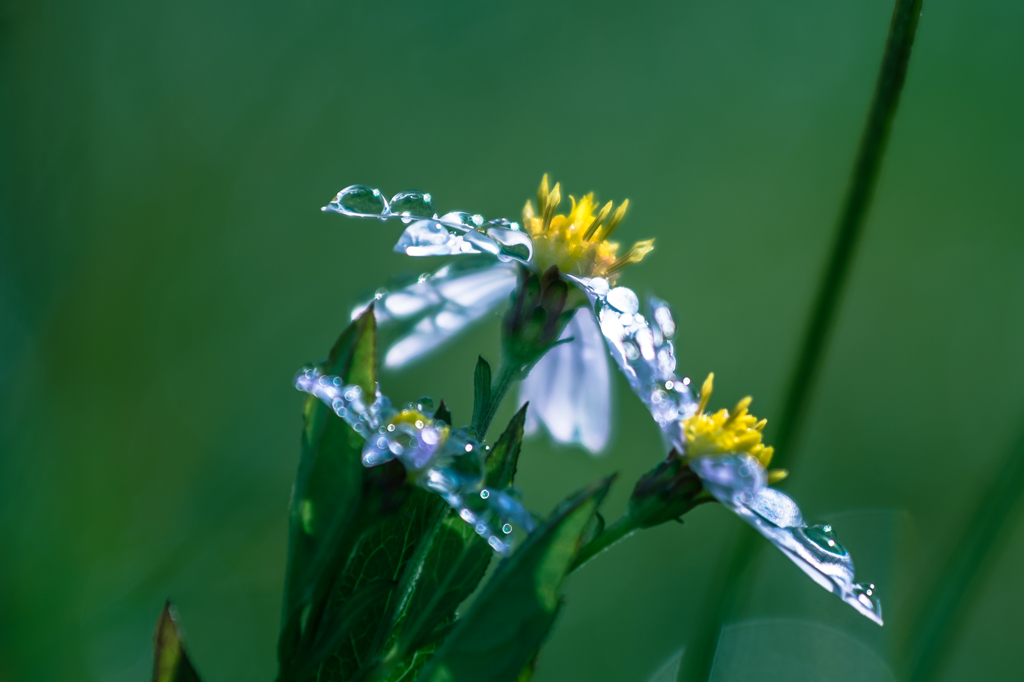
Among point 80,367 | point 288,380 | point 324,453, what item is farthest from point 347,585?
point 288,380

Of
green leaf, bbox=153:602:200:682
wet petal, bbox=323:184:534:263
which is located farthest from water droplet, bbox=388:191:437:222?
green leaf, bbox=153:602:200:682

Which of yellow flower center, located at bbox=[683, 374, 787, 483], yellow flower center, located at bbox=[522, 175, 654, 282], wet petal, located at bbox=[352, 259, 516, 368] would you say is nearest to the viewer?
yellow flower center, located at bbox=[683, 374, 787, 483]

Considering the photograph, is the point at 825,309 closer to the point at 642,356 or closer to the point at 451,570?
the point at 642,356

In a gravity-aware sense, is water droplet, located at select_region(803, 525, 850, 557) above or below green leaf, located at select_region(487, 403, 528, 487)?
below

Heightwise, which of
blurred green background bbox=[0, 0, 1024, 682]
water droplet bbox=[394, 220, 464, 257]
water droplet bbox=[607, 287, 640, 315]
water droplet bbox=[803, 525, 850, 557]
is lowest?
blurred green background bbox=[0, 0, 1024, 682]

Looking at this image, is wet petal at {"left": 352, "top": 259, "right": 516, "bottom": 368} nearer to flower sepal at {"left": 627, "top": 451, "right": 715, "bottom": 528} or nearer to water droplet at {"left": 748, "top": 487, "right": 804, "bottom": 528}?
flower sepal at {"left": 627, "top": 451, "right": 715, "bottom": 528}

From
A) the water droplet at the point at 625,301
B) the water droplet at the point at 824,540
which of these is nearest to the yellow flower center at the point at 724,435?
the water droplet at the point at 824,540

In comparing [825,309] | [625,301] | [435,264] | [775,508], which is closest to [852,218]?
[825,309]
